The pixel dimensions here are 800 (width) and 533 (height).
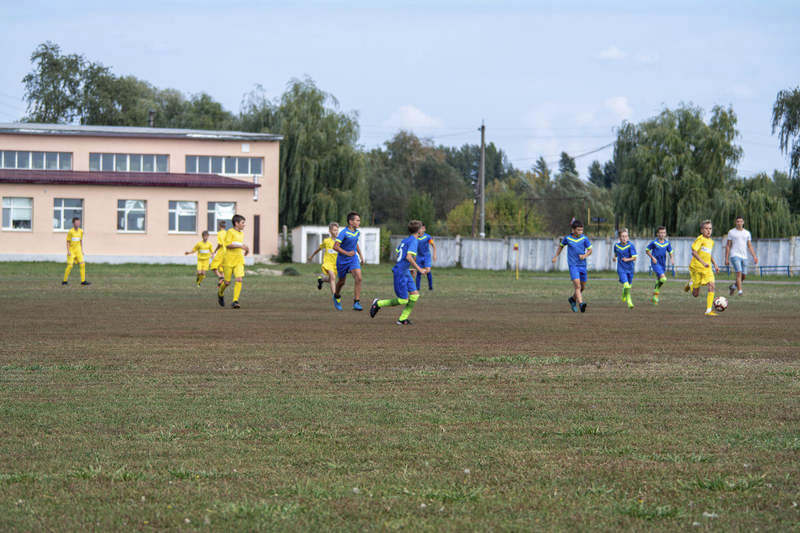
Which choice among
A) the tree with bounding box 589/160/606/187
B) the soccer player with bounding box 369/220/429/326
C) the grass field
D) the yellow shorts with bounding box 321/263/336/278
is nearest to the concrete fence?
the yellow shorts with bounding box 321/263/336/278

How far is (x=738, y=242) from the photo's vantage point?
85.4 ft

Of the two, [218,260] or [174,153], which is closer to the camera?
[218,260]

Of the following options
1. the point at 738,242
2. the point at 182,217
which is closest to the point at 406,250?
the point at 738,242

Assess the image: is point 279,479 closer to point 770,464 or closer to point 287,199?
point 770,464

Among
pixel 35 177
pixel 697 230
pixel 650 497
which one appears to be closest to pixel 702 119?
pixel 697 230

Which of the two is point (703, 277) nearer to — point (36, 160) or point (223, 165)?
point (223, 165)

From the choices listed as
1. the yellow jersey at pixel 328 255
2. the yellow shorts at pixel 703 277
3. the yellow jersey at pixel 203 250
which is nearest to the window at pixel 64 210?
the yellow jersey at pixel 203 250

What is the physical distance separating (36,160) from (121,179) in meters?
7.62

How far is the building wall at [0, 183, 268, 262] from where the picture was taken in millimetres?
51844

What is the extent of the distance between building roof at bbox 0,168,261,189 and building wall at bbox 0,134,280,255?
63cm

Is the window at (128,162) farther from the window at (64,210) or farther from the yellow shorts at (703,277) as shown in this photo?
the yellow shorts at (703,277)

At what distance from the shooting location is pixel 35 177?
52.5 metres

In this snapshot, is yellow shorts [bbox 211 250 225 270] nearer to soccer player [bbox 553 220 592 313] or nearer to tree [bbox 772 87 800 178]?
soccer player [bbox 553 220 592 313]

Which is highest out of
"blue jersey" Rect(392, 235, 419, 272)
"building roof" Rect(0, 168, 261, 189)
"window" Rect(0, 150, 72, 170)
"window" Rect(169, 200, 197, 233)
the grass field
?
"window" Rect(0, 150, 72, 170)
